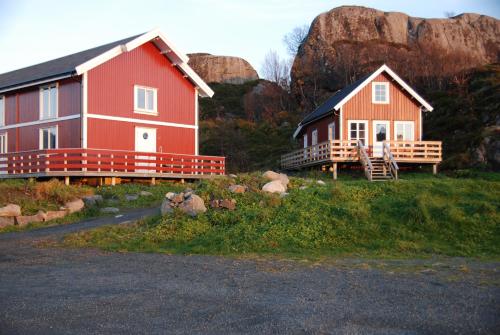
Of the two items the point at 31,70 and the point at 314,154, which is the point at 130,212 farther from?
the point at 31,70

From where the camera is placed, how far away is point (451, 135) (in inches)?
1389

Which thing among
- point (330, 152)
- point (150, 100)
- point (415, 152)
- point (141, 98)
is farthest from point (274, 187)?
point (415, 152)

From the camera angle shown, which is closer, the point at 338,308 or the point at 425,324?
the point at 425,324

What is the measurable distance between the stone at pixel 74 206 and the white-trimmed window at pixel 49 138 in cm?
889

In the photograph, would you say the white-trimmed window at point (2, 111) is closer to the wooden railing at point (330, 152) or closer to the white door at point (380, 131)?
the wooden railing at point (330, 152)

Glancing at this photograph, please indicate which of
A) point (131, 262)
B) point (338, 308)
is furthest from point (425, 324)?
point (131, 262)

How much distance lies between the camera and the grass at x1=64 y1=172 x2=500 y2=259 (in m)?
12.5

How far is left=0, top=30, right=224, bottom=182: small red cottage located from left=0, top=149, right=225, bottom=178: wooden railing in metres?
0.05

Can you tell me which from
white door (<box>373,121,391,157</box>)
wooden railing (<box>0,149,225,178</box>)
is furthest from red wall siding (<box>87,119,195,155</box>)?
white door (<box>373,121,391,157</box>)

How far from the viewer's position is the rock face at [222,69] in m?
72.6

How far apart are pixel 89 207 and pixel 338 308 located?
1486 cm

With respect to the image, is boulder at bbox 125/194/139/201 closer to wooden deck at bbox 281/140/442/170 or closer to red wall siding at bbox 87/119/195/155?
red wall siding at bbox 87/119/195/155

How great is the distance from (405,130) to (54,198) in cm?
2107

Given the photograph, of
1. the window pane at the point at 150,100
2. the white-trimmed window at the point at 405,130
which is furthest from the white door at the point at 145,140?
the white-trimmed window at the point at 405,130
